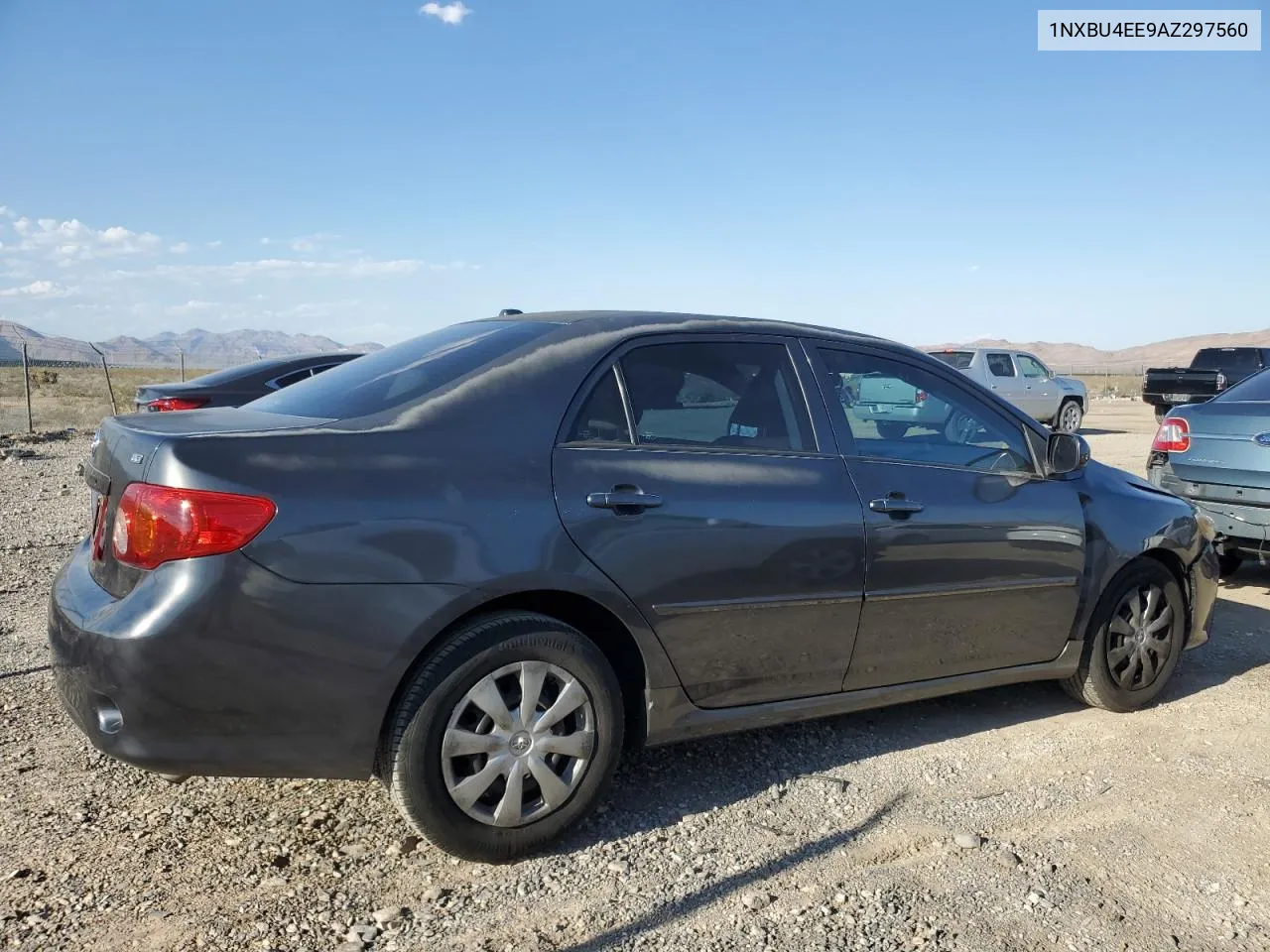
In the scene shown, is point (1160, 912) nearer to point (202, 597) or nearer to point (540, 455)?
point (540, 455)

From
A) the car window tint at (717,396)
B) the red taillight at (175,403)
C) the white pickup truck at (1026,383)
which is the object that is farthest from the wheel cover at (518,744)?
the white pickup truck at (1026,383)

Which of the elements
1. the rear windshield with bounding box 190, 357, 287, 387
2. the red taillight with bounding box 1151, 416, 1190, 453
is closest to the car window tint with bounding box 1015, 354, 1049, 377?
the red taillight with bounding box 1151, 416, 1190, 453

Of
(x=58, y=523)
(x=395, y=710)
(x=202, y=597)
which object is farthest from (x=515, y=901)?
(x=58, y=523)

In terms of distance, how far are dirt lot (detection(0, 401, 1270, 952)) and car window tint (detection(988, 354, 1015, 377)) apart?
16.8 metres

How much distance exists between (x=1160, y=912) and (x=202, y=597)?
2.74m

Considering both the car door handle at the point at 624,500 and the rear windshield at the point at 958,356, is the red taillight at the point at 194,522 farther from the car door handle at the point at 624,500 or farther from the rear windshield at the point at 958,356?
the rear windshield at the point at 958,356

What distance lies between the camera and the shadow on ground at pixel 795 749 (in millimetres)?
3432

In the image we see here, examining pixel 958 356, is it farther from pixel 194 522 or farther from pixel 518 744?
pixel 194 522

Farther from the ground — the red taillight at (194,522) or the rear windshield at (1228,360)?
the rear windshield at (1228,360)

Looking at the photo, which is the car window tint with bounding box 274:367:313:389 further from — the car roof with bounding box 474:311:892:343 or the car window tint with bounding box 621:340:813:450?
the car window tint with bounding box 621:340:813:450

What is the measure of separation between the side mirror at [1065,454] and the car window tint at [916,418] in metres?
0.09

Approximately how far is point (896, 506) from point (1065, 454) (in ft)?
3.12

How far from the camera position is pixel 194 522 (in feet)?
8.61

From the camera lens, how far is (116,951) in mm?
2482
